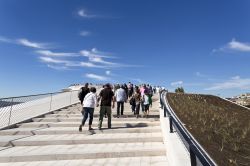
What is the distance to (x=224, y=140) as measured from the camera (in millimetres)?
9750

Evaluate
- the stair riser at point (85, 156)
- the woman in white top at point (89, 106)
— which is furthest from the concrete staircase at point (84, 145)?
the woman in white top at point (89, 106)

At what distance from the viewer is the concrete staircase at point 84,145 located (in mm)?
9430

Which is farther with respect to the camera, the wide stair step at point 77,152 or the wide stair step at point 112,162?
the wide stair step at point 77,152

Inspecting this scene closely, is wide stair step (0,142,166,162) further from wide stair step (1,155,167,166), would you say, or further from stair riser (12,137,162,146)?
stair riser (12,137,162,146)

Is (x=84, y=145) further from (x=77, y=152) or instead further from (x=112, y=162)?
(x=112, y=162)

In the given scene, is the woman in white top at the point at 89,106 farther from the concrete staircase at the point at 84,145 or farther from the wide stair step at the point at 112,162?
the wide stair step at the point at 112,162

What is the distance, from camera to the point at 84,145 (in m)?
11.1

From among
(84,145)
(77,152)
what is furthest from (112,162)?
(84,145)

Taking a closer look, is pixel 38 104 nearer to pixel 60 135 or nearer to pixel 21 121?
pixel 21 121

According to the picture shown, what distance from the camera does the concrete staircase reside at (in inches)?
371

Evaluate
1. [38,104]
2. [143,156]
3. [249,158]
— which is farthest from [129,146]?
[38,104]

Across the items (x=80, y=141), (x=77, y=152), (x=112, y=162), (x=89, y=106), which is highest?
(x=89, y=106)

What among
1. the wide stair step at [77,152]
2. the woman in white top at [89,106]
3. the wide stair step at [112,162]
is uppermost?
the woman in white top at [89,106]

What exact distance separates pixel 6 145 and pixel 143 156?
15.7ft
